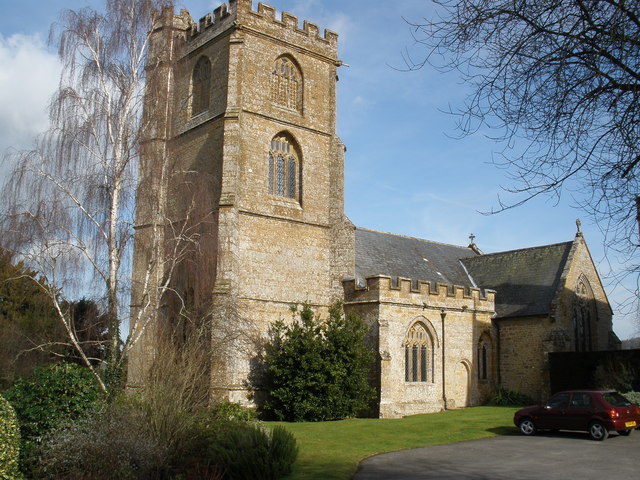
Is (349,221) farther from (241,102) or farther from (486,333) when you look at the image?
(486,333)

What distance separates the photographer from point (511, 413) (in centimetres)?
2373

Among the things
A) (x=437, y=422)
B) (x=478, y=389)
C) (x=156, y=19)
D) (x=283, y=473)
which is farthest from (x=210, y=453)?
(x=478, y=389)

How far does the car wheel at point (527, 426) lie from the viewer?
59.4 feet

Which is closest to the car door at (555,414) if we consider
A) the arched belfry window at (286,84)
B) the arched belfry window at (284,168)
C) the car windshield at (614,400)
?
the car windshield at (614,400)

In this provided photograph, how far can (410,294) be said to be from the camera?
1007 inches

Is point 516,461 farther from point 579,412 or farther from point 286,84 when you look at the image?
point 286,84

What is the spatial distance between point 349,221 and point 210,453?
1559 cm

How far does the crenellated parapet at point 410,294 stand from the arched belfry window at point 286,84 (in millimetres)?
7885

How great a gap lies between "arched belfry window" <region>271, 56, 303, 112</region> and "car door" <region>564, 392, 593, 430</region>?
15.8 m

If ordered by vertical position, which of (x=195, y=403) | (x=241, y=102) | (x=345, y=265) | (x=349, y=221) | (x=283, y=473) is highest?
(x=241, y=102)

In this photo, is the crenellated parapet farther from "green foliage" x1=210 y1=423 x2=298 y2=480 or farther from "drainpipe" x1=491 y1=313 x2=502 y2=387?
"green foliage" x1=210 y1=423 x2=298 y2=480

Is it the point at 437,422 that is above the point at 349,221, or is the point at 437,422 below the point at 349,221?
below

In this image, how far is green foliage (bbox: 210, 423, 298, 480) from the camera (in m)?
11.7

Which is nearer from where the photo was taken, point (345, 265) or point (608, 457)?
point (608, 457)
